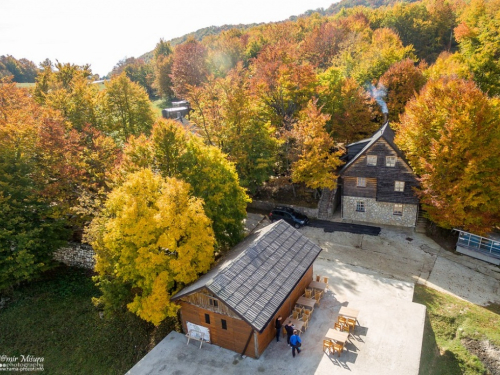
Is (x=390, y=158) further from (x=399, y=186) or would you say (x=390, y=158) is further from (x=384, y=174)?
(x=399, y=186)

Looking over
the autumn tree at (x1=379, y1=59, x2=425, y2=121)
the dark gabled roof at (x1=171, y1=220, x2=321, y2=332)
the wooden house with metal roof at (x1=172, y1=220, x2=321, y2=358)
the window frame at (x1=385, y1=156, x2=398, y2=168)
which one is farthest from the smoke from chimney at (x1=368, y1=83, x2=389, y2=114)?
the wooden house with metal roof at (x1=172, y1=220, x2=321, y2=358)

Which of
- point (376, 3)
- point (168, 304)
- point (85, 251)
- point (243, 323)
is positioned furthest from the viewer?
point (376, 3)

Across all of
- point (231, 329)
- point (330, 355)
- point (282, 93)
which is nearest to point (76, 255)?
point (231, 329)

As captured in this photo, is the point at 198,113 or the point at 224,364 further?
the point at 198,113

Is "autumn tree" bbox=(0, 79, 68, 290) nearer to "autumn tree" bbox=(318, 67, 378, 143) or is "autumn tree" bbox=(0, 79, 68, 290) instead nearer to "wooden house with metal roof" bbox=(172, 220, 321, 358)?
"wooden house with metal roof" bbox=(172, 220, 321, 358)

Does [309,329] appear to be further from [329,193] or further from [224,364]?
[329,193]

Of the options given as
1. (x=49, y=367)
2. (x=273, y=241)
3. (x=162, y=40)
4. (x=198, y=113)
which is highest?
(x=162, y=40)

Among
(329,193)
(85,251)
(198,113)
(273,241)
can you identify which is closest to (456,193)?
(329,193)
